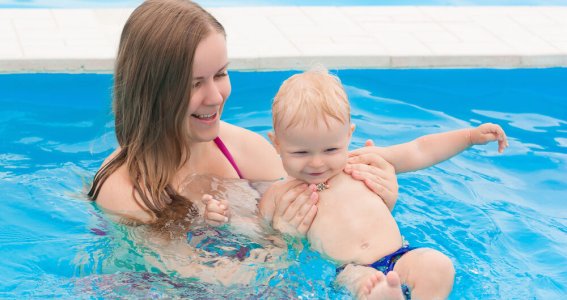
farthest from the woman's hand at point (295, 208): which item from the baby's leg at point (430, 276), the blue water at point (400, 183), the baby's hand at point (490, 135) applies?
the baby's hand at point (490, 135)

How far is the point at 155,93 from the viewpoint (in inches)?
150

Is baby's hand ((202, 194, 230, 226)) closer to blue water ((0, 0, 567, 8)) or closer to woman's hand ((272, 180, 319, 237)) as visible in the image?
woman's hand ((272, 180, 319, 237))

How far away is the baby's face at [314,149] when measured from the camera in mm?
3666

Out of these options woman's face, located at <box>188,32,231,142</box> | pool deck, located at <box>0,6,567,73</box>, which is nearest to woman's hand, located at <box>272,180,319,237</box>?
woman's face, located at <box>188,32,231,142</box>

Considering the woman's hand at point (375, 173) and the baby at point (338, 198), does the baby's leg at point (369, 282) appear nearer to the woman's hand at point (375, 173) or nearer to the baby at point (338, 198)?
the baby at point (338, 198)

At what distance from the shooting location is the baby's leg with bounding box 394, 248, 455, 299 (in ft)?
11.3

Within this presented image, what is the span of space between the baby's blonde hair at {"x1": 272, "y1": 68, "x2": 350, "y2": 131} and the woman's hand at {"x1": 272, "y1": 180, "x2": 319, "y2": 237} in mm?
284

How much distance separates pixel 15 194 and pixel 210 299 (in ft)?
5.35

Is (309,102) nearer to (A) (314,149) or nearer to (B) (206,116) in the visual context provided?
(A) (314,149)

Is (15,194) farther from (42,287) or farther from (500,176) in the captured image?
(500,176)

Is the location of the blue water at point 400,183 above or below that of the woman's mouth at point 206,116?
below

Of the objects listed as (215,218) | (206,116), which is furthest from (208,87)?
(215,218)

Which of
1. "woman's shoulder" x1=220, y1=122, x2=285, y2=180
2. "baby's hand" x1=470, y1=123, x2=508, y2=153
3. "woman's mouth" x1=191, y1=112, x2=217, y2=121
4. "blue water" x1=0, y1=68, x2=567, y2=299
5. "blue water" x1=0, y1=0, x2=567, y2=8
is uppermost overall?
"woman's mouth" x1=191, y1=112, x2=217, y2=121

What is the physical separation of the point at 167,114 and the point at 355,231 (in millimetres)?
865
